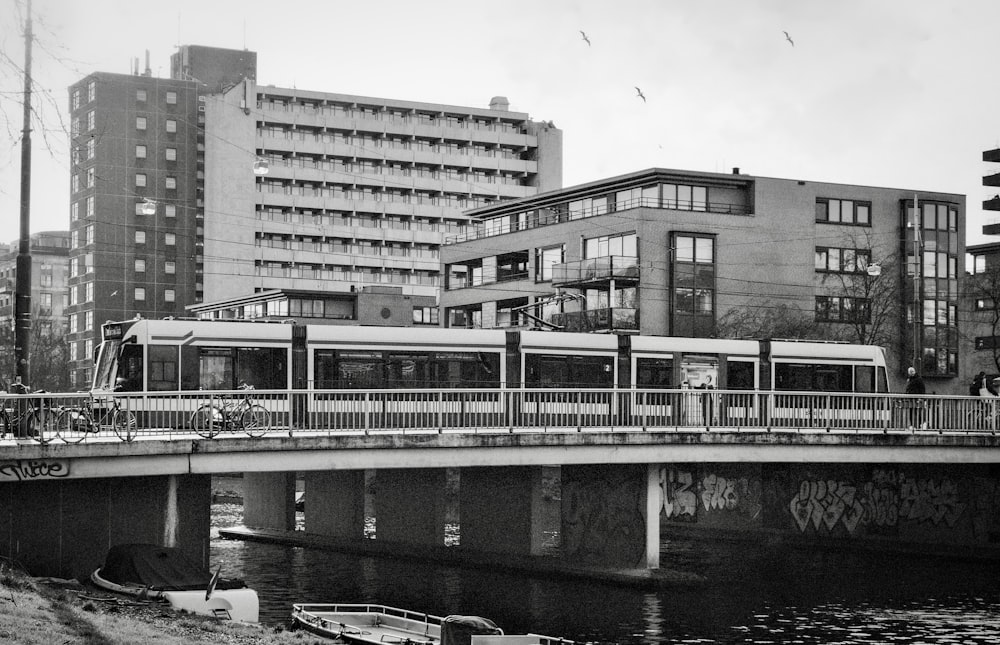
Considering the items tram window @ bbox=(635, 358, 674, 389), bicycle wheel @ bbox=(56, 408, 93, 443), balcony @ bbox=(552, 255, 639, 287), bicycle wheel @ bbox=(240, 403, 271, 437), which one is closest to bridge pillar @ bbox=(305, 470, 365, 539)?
tram window @ bbox=(635, 358, 674, 389)

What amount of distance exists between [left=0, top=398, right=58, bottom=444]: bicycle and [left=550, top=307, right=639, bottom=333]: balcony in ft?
164

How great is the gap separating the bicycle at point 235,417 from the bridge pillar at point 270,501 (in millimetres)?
20613

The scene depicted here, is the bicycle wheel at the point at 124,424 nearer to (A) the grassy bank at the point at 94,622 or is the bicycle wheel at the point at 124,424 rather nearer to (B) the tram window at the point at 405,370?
(A) the grassy bank at the point at 94,622

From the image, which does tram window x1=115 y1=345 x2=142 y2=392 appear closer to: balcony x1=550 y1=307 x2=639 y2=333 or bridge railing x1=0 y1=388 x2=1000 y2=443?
bridge railing x1=0 y1=388 x2=1000 y2=443

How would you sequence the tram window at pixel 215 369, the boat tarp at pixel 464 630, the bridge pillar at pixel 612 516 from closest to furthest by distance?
the boat tarp at pixel 464 630
the tram window at pixel 215 369
the bridge pillar at pixel 612 516

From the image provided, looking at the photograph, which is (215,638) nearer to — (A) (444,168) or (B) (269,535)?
(B) (269,535)

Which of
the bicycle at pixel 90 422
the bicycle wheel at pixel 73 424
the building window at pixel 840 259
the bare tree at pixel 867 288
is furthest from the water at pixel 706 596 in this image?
the building window at pixel 840 259

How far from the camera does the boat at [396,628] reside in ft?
78.3

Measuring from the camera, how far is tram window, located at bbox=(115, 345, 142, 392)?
38219mm

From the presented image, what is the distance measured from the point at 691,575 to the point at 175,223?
96.4 meters

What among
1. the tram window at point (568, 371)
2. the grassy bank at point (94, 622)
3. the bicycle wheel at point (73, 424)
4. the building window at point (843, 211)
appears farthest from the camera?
the building window at point (843, 211)

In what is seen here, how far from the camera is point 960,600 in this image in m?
37.8

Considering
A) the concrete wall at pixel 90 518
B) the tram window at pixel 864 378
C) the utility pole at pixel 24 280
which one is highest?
the utility pole at pixel 24 280

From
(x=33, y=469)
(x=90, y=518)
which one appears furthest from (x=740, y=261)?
(x=33, y=469)
